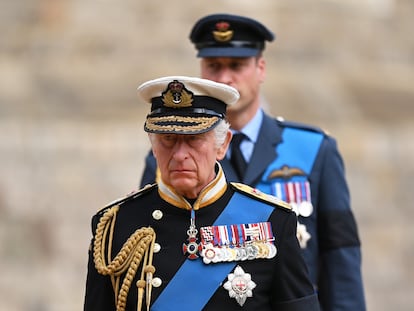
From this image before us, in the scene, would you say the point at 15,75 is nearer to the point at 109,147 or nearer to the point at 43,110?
the point at 43,110

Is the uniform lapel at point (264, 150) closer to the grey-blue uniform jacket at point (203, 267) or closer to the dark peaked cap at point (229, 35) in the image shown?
the dark peaked cap at point (229, 35)

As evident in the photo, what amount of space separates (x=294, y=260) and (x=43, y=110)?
9.50 m

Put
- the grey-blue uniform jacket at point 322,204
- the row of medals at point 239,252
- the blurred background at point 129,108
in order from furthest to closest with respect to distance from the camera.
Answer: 1. the blurred background at point 129,108
2. the grey-blue uniform jacket at point 322,204
3. the row of medals at point 239,252

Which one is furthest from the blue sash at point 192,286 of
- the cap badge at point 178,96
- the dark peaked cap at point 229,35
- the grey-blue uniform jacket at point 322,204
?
the dark peaked cap at point 229,35

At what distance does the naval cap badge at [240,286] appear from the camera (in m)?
4.05

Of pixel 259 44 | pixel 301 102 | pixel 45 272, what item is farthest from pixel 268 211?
pixel 301 102

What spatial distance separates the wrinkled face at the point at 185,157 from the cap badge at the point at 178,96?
137mm

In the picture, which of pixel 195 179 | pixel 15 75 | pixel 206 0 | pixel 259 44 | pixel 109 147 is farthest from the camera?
pixel 206 0

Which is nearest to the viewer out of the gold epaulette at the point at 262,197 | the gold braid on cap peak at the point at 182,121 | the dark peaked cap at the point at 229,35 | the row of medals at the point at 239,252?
the gold braid on cap peak at the point at 182,121

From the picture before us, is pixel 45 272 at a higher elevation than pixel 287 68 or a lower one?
lower

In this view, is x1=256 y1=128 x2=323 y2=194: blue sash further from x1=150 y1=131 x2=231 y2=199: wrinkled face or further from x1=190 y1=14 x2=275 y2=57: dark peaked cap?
x1=150 y1=131 x2=231 y2=199: wrinkled face

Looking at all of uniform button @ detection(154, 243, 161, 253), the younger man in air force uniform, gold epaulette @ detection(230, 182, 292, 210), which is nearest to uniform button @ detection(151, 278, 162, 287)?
the younger man in air force uniform

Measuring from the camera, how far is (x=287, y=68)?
47.8ft

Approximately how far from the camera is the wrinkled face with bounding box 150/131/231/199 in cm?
403
